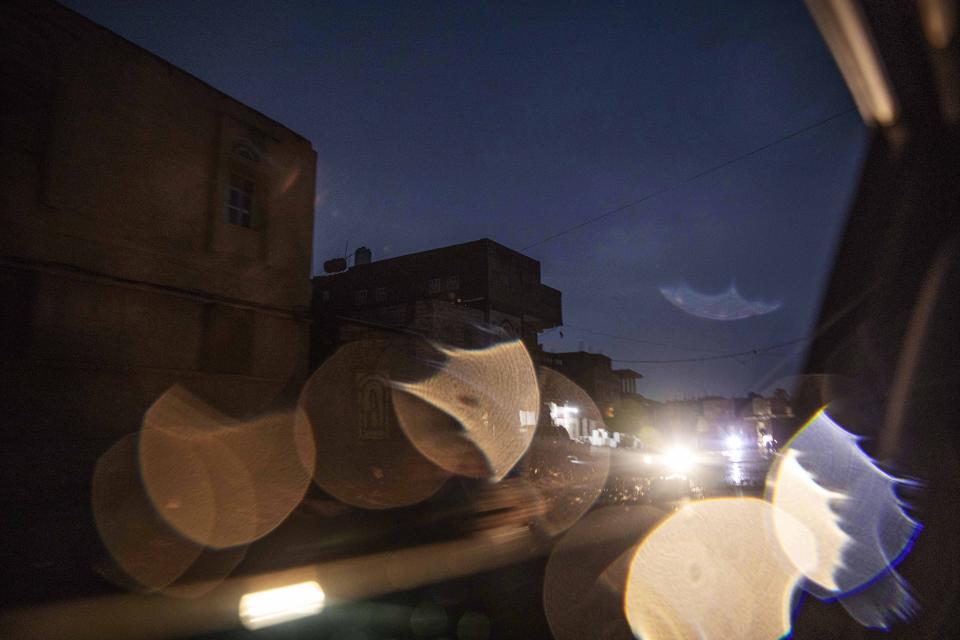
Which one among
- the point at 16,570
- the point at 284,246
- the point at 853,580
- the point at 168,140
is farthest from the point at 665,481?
the point at 168,140

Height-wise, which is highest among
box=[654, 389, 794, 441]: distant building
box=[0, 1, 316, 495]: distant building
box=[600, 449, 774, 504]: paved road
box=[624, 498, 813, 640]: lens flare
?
box=[0, 1, 316, 495]: distant building

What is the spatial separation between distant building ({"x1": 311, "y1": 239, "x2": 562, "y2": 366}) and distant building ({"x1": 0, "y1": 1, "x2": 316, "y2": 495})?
13731 mm

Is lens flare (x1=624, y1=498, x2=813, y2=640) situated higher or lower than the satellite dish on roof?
lower

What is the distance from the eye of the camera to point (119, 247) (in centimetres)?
1141

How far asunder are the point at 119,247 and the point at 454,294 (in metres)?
22.5

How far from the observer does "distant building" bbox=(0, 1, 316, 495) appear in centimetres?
998

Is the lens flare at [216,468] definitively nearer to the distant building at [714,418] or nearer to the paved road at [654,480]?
the paved road at [654,480]

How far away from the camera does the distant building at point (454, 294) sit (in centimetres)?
2905

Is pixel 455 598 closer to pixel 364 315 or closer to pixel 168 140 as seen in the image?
pixel 168 140

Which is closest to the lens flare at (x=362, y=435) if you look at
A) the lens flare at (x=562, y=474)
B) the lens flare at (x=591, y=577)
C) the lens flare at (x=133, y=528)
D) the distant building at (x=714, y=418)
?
the lens flare at (x=562, y=474)

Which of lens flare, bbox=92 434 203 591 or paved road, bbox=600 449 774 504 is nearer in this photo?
lens flare, bbox=92 434 203 591

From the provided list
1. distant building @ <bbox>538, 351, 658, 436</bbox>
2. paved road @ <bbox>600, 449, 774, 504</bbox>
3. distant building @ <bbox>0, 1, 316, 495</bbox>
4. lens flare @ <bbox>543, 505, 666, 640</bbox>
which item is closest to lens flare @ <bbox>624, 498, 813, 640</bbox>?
lens flare @ <bbox>543, 505, 666, 640</bbox>

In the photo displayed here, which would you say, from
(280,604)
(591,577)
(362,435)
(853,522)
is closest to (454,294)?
(362,435)

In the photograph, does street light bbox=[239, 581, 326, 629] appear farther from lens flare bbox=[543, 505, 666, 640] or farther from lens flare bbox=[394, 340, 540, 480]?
lens flare bbox=[394, 340, 540, 480]
